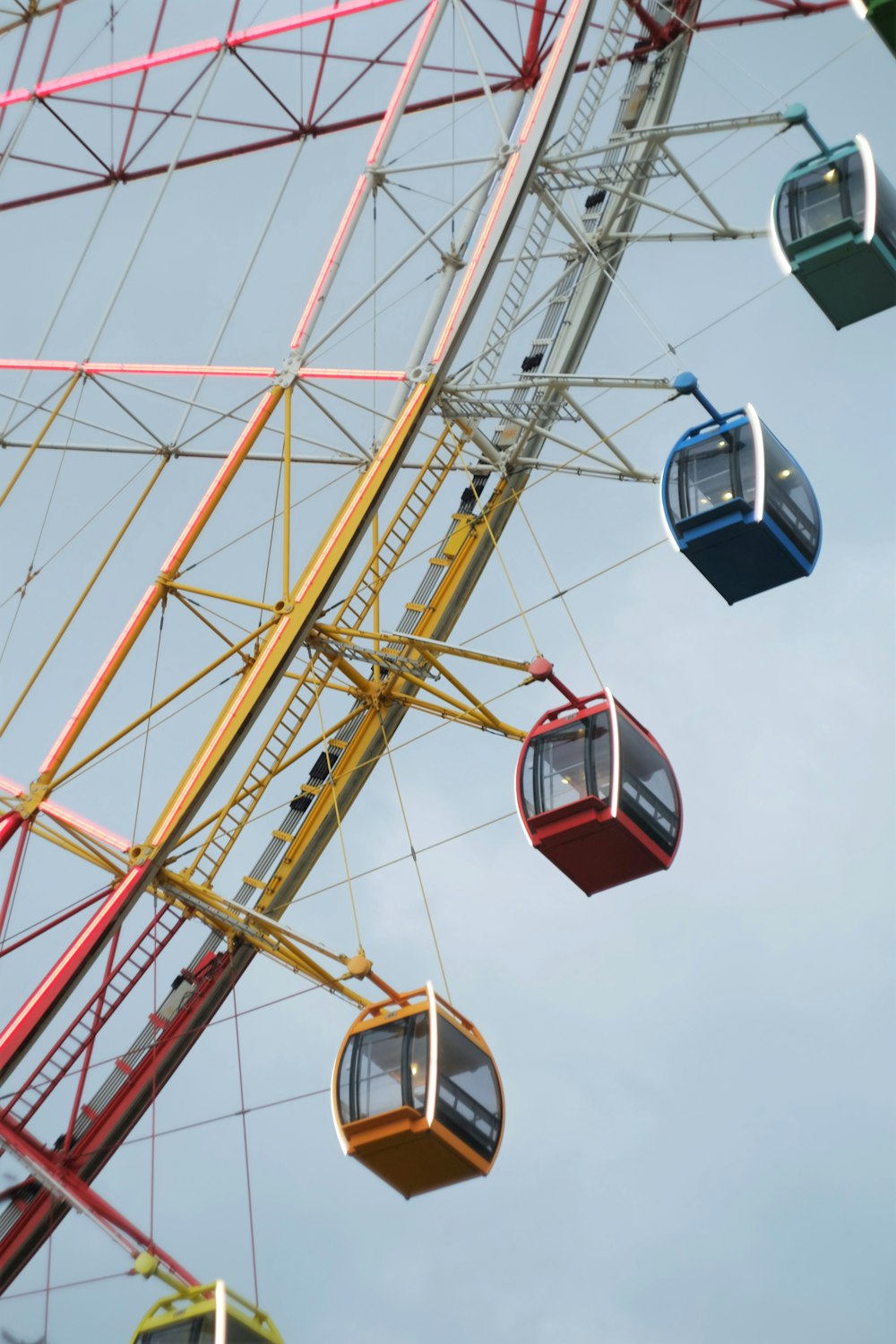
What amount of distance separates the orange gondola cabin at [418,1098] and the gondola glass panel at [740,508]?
19.5 ft

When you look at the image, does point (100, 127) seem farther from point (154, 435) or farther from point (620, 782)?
point (620, 782)

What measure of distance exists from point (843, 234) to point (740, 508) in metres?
3.34

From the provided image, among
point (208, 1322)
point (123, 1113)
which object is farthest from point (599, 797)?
point (123, 1113)

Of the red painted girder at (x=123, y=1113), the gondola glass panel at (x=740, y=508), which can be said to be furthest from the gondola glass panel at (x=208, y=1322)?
the gondola glass panel at (x=740, y=508)

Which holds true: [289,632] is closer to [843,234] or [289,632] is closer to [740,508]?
[740,508]

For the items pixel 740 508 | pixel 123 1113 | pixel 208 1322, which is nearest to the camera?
pixel 208 1322

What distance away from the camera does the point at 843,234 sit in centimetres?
2633

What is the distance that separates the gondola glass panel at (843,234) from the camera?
1034 inches

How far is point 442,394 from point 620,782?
18.4 feet

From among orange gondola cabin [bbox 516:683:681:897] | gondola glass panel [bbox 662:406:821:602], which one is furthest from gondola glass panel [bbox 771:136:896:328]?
orange gondola cabin [bbox 516:683:681:897]

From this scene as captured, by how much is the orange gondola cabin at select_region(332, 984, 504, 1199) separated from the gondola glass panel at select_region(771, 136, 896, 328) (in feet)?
30.1

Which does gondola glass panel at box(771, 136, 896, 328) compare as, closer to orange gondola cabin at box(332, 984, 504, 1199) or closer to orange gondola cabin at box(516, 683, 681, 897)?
orange gondola cabin at box(516, 683, 681, 897)

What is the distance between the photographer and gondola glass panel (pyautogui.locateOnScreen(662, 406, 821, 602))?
26.1 meters

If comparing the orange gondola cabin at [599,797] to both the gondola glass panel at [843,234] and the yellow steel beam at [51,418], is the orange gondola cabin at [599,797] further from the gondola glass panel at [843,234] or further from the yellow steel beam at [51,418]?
the yellow steel beam at [51,418]
